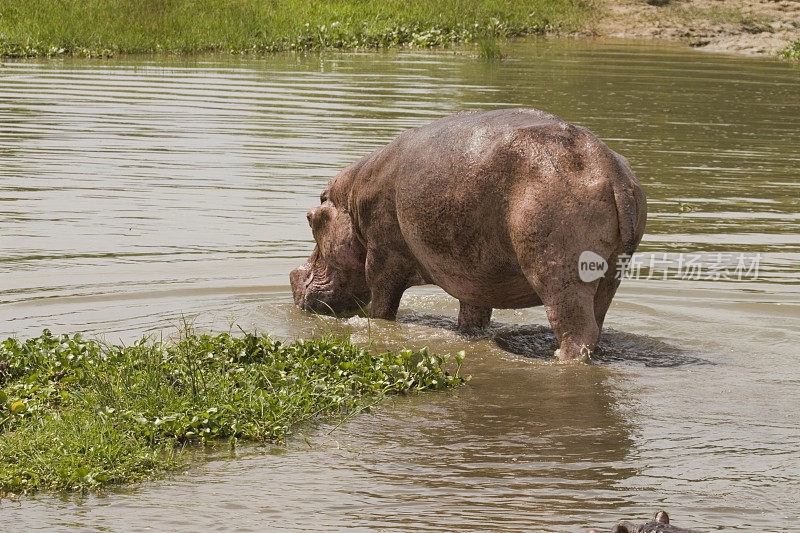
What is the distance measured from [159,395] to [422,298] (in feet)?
11.4

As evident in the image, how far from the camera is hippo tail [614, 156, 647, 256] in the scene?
663cm

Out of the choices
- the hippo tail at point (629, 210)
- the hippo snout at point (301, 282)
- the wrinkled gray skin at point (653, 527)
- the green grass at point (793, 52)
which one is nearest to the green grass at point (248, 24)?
the green grass at point (793, 52)

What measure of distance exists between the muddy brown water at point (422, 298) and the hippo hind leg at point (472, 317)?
0.28 ft

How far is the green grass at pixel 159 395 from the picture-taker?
5410 millimetres

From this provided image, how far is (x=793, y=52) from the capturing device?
24250 millimetres

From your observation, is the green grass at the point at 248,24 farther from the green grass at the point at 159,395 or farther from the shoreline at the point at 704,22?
the green grass at the point at 159,395

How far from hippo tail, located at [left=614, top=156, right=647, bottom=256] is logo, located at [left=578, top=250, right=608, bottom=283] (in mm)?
143

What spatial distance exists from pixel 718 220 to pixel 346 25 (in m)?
14.8

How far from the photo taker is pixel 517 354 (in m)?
7.79

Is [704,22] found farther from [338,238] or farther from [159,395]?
[159,395]

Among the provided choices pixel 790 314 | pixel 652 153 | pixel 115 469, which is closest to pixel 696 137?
pixel 652 153

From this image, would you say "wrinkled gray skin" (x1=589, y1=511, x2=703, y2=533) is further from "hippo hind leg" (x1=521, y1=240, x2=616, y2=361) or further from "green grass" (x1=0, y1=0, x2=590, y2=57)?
"green grass" (x1=0, y1=0, x2=590, y2=57)

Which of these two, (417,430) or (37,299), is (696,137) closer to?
(37,299)

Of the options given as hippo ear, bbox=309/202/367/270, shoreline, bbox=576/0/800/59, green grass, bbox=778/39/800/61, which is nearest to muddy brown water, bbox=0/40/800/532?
hippo ear, bbox=309/202/367/270
